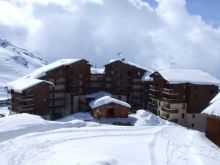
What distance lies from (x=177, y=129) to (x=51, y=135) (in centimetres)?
1759

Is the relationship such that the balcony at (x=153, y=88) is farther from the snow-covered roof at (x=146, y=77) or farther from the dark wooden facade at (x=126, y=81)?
the dark wooden facade at (x=126, y=81)

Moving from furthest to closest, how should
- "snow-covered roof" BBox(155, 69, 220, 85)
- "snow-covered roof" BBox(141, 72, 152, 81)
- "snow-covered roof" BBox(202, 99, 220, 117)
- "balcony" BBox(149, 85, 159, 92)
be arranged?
"snow-covered roof" BBox(141, 72, 152, 81) → "balcony" BBox(149, 85, 159, 92) → "snow-covered roof" BBox(155, 69, 220, 85) → "snow-covered roof" BBox(202, 99, 220, 117)

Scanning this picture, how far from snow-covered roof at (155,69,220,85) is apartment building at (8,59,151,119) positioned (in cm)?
1024

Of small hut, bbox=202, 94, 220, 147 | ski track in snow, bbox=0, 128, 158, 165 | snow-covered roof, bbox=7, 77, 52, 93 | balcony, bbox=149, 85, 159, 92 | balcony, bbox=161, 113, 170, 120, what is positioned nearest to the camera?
ski track in snow, bbox=0, 128, 158, 165

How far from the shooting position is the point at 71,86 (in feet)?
256

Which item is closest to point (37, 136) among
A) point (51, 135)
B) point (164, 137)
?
point (51, 135)

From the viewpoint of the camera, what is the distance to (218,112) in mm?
46000

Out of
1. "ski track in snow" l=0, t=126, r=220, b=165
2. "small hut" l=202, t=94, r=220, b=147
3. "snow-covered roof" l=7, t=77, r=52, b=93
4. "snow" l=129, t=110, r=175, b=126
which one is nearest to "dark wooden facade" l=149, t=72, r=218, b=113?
"snow" l=129, t=110, r=175, b=126

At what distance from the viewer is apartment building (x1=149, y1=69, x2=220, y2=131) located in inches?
2837

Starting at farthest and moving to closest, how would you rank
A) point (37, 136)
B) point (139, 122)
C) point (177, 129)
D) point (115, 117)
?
point (115, 117), point (139, 122), point (177, 129), point (37, 136)

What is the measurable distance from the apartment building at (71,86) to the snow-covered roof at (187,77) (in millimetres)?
10245

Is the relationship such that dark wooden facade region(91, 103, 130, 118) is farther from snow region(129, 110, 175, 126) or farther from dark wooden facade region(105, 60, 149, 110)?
dark wooden facade region(105, 60, 149, 110)

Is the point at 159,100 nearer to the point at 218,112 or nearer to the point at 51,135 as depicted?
the point at 218,112

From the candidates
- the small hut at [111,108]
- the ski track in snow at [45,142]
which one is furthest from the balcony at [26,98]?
the ski track in snow at [45,142]
